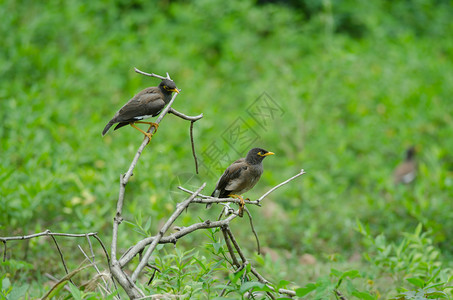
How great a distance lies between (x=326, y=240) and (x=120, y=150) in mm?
2845

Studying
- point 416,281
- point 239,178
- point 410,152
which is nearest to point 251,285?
point 416,281

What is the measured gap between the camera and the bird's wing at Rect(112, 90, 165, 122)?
3.78 m

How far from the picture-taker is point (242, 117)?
8.52 meters

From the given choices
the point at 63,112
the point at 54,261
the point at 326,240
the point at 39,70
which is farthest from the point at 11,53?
the point at 326,240

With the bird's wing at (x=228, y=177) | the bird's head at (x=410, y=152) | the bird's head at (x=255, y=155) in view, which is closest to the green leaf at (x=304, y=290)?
the bird's wing at (x=228, y=177)

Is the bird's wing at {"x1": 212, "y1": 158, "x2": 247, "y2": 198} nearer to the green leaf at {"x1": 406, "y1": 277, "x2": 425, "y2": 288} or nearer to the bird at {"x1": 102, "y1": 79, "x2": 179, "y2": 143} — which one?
the bird at {"x1": 102, "y1": 79, "x2": 179, "y2": 143}

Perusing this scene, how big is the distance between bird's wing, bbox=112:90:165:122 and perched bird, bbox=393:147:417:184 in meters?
4.86

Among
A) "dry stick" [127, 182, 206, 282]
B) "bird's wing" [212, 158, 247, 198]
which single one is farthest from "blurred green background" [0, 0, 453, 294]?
"dry stick" [127, 182, 206, 282]

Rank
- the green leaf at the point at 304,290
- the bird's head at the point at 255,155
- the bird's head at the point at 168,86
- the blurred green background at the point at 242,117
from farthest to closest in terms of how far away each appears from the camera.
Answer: the blurred green background at the point at 242,117
the bird's head at the point at 255,155
the bird's head at the point at 168,86
the green leaf at the point at 304,290

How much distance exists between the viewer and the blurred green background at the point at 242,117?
545 centimetres

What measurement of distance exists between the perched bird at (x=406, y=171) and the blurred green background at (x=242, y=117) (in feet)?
0.58

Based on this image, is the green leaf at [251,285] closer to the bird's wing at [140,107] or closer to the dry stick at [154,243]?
the dry stick at [154,243]

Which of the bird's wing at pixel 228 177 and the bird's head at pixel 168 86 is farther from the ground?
the bird's head at pixel 168 86

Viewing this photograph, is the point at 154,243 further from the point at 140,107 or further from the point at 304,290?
the point at 140,107
